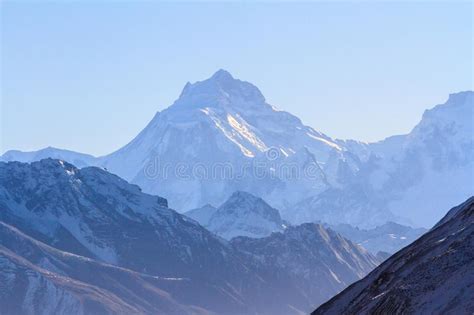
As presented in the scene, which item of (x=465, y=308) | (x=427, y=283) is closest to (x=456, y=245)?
(x=427, y=283)

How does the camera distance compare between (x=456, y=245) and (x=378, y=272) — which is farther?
(x=378, y=272)

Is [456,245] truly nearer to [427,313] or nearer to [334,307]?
[427,313]

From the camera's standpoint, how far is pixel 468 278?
8956 centimetres

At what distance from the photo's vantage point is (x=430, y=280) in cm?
9431

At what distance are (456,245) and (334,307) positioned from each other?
2645cm

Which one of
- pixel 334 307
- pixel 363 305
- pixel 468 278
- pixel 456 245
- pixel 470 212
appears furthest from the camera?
pixel 334 307

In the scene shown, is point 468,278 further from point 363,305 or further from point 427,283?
point 363,305

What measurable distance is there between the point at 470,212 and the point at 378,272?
14.2 m

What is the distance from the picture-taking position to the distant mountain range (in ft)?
290

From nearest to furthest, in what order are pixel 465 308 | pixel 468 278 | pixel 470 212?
pixel 465 308, pixel 468 278, pixel 470 212

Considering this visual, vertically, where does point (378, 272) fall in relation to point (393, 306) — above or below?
above

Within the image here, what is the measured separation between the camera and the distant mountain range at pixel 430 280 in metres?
88.4

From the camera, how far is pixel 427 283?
9400cm

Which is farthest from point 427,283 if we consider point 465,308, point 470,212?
point 470,212
